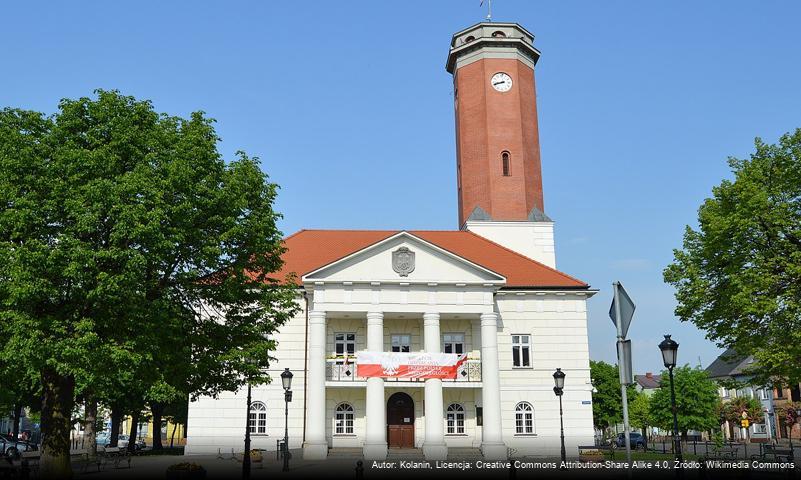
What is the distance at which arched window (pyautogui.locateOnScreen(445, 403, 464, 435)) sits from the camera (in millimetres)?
37344

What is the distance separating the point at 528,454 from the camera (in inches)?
1406

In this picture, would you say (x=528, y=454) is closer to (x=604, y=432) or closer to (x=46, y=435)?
(x=46, y=435)

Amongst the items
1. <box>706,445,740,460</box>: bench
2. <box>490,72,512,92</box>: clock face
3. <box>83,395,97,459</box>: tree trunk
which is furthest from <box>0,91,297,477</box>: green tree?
<box>490,72,512,92</box>: clock face

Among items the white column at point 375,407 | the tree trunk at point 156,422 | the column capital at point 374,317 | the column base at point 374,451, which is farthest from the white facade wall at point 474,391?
the tree trunk at point 156,422

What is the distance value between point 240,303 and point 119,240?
552cm

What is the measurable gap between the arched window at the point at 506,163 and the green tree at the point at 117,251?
24159 mm

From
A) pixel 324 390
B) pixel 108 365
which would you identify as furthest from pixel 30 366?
pixel 324 390

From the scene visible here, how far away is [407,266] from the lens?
3606cm

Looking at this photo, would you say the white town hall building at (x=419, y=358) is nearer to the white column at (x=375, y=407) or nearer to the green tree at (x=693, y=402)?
the white column at (x=375, y=407)

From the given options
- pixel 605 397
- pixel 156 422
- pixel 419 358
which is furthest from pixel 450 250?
pixel 605 397

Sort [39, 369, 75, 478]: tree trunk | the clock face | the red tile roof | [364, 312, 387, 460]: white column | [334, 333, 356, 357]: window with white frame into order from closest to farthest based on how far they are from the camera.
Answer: [39, 369, 75, 478]: tree trunk → [364, 312, 387, 460]: white column → [334, 333, 356, 357]: window with white frame → the red tile roof → the clock face

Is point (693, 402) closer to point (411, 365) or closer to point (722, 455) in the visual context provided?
point (722, 455)

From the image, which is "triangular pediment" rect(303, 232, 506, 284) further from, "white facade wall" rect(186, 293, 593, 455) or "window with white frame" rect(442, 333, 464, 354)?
"window with white frame" rect(442, 333, 464, 354)

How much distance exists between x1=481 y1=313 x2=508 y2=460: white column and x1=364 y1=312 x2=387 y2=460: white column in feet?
16.6
